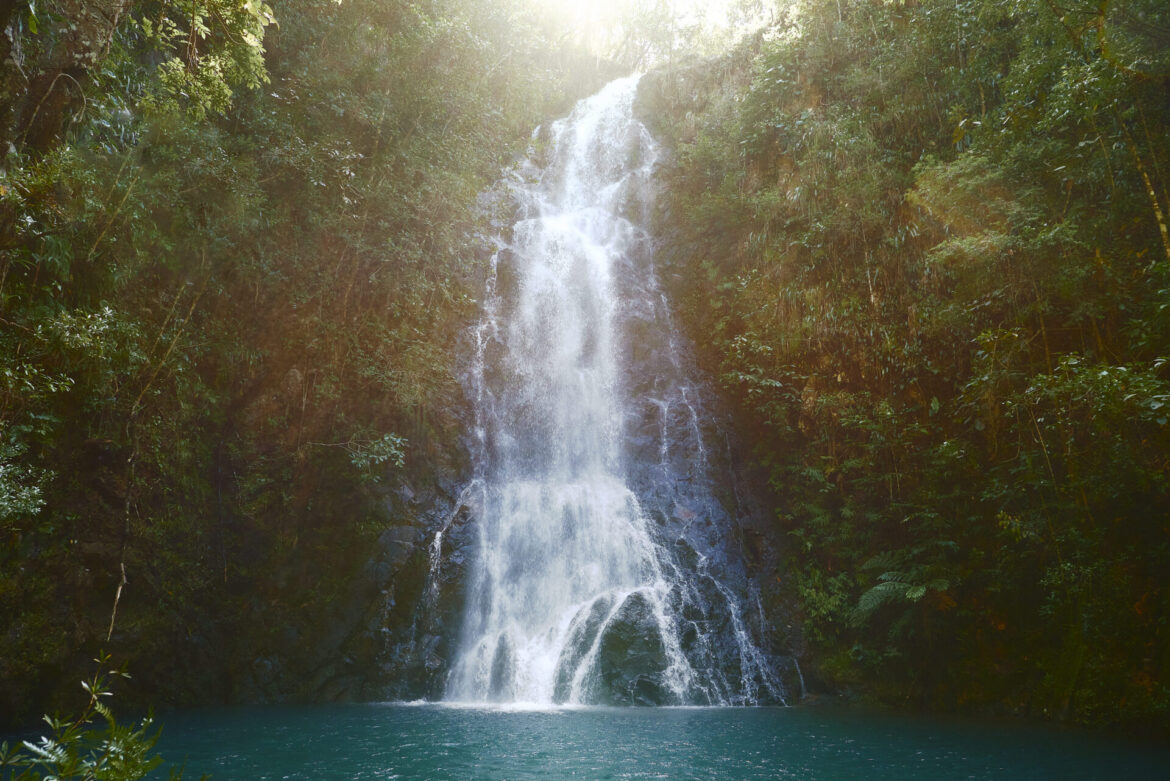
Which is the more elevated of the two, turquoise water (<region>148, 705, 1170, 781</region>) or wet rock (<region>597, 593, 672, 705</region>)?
wet rock (<region>597, 593, 672, 705</region>)

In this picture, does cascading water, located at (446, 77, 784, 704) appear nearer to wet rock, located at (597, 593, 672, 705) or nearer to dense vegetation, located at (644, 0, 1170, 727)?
wet rock, located at (597, 593, 672, 705)

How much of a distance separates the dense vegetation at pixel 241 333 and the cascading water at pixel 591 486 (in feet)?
5.41

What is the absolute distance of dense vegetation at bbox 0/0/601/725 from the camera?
967 centimetres

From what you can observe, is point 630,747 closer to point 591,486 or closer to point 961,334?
point 591,486

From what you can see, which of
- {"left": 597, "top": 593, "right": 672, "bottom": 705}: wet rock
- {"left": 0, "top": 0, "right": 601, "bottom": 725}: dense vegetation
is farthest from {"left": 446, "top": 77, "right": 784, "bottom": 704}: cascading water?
{"left": 0, "top": 0, "right": 601, "bottom": 725}: dense vegetation

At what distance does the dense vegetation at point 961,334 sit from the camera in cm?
924

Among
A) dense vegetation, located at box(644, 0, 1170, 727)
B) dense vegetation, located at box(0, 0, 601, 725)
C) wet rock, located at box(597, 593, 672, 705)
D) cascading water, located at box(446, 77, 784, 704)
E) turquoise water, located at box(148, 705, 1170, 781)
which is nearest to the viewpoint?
turquoise water, located at box(148, 705, 1170, 781)

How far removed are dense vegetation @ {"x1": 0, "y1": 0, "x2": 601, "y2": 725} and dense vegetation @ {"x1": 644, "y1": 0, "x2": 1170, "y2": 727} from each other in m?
6.70

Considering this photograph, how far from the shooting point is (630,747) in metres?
8.00

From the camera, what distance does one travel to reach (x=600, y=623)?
12305mm

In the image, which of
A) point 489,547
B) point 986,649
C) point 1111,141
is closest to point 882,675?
point 986,649

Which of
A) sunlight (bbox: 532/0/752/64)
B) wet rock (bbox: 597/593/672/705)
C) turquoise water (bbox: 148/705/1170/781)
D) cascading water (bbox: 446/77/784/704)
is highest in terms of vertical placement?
sunlight (bbox: 532/0/752/64)

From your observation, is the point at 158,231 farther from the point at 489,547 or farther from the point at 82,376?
the point at 489,547

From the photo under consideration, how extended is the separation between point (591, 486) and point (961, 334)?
776 centimetres
